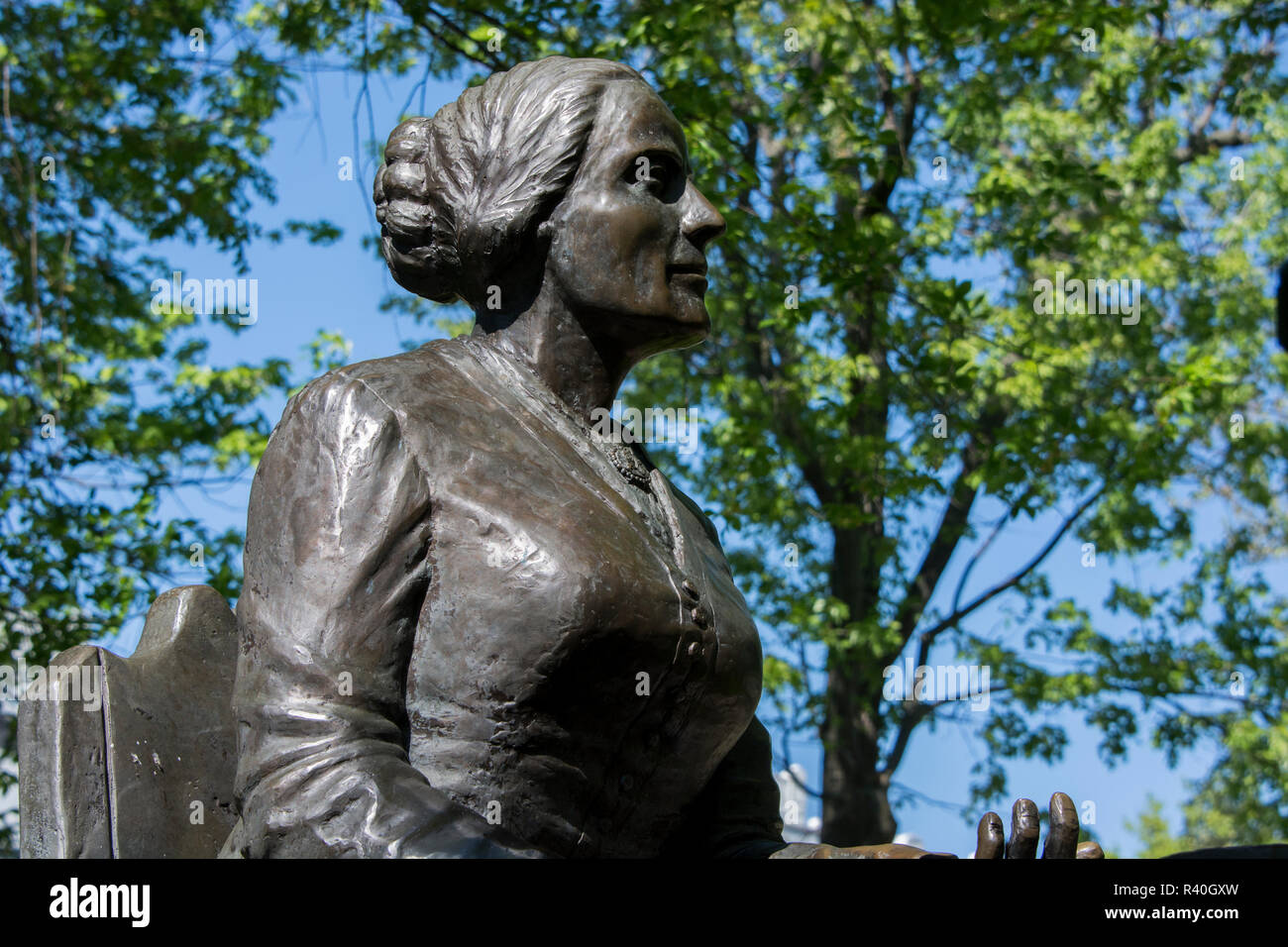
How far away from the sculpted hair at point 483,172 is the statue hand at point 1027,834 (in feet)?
4.83

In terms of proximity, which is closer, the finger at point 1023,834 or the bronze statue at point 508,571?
the finger at point 1023,834

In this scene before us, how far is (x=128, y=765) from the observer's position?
3041mm

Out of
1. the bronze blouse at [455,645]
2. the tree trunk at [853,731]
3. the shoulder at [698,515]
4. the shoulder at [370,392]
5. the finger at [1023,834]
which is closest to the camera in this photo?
the finger at [1023,834]

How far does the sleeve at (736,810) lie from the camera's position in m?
3.21

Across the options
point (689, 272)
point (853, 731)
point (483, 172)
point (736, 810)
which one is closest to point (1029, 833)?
point (736, 810)

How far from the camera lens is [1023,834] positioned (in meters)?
2.48

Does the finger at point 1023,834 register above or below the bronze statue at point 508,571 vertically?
below

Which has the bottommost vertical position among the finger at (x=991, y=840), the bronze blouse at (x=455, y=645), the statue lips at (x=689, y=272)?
the finger at (x=991, y=840)

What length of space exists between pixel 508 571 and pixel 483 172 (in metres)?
0.92

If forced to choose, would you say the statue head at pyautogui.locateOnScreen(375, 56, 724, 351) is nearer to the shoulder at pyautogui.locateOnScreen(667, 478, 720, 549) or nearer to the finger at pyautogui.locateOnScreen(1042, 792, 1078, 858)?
the shoulder at pyautogui.locateOnScreen(667, 478, 720, 549)

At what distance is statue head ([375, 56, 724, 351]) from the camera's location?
127 inches

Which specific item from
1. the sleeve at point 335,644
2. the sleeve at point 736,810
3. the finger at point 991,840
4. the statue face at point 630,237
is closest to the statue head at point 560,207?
the statue face at point 630,237

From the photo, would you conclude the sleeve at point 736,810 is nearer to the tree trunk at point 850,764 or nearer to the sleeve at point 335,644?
the sleeve at point 335,644
